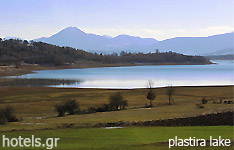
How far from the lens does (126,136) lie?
11.9 metres

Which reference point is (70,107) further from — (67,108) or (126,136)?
(126,136)

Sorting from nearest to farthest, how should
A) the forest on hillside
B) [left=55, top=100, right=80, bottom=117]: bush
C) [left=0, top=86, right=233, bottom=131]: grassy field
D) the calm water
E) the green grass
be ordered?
the green grass < [left=0, top=86, right=233, bottom=131]: grassy field < [left=55, top=100, right=80, bottom=117]: bush < the calm water < the forest on hillside

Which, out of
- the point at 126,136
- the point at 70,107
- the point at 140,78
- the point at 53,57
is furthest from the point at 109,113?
the point at 53,57

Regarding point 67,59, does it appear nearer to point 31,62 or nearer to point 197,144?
point 31,62

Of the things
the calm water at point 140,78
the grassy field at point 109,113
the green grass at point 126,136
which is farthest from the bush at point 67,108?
the calm water at point 140,78

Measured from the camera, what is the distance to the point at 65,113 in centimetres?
2369

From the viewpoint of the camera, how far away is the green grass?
10.3m

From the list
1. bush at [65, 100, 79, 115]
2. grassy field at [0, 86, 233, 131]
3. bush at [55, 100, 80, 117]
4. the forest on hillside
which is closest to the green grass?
grassy field at [0, 86, 233, 131]

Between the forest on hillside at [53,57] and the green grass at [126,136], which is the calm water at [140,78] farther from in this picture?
the forest on hillside at [53,57]

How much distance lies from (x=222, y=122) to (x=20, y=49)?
414 ft

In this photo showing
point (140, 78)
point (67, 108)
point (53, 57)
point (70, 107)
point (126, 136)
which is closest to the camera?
point (126, 136)

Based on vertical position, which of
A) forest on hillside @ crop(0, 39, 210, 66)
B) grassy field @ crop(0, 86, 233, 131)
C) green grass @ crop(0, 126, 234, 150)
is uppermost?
forest on hillside @ crop(0, 39, 210, 66)

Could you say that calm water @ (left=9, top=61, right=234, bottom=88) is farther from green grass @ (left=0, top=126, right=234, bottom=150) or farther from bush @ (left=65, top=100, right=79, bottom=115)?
green grass @ (left=0, top=126, right=234, bottom=150)

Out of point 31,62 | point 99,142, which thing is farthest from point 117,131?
point 31,62
